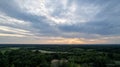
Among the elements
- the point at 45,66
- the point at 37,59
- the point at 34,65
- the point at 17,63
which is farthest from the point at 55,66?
the point at 37,59

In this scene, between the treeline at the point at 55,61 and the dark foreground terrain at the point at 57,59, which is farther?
the dark foreground terrain at the point at 57,59

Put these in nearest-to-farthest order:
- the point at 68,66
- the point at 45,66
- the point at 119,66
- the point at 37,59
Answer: the point at 68,66
the point at 45,66
the point at 119,66
the point at 37,59

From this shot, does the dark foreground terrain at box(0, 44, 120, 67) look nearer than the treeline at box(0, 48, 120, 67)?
No

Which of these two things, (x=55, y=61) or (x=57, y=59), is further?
(x=57, y=59)

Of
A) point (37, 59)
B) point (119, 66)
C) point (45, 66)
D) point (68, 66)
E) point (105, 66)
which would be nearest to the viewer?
point (68, 66)

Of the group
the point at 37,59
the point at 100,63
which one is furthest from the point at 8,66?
the point at 100,63

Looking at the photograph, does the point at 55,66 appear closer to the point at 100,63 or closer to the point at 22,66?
the point at 22,66

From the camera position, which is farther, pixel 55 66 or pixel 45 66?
pixel 45 66

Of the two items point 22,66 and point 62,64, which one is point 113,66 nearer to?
point 62,64

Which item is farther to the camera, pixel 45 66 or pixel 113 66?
pixel 113 66
